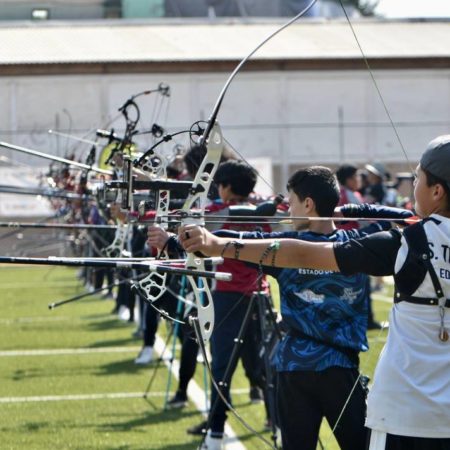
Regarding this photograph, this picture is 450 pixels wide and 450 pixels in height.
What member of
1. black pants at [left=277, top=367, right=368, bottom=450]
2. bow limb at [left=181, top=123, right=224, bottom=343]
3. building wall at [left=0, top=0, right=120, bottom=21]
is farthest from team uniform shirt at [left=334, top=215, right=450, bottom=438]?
building wall at [left=0, top=0, right=120, bottom=21]

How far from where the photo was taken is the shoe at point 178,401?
9875 mm

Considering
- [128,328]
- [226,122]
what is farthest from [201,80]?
[128,328]

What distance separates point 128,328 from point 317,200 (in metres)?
10.7

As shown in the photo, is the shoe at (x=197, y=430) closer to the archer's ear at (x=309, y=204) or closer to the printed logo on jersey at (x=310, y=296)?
the printed logo on jersey at (x=310, y=296)

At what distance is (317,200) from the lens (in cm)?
556

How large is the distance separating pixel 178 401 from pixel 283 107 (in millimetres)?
29541

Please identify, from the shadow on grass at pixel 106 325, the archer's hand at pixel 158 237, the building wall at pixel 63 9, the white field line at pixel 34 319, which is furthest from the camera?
the building wall at pixel 63 9

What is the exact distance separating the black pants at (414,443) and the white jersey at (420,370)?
52mm

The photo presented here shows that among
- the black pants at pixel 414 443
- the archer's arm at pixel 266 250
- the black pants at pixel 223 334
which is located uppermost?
the archer's arm at pixel 266 250

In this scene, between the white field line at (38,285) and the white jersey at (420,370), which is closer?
the white jersey at (420,370)

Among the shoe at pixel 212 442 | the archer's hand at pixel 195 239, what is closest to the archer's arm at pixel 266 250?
the archer's hand at pixel 195 239

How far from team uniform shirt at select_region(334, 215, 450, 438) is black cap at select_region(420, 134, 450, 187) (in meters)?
0.16

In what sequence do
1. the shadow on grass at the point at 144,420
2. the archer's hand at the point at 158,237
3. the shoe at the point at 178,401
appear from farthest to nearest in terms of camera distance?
the shoe at the point at 178,401 < the shadow on grass at the point at 144,420 < the archer's hand at the point at 158,237

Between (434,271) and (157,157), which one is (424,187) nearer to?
(434,271)
